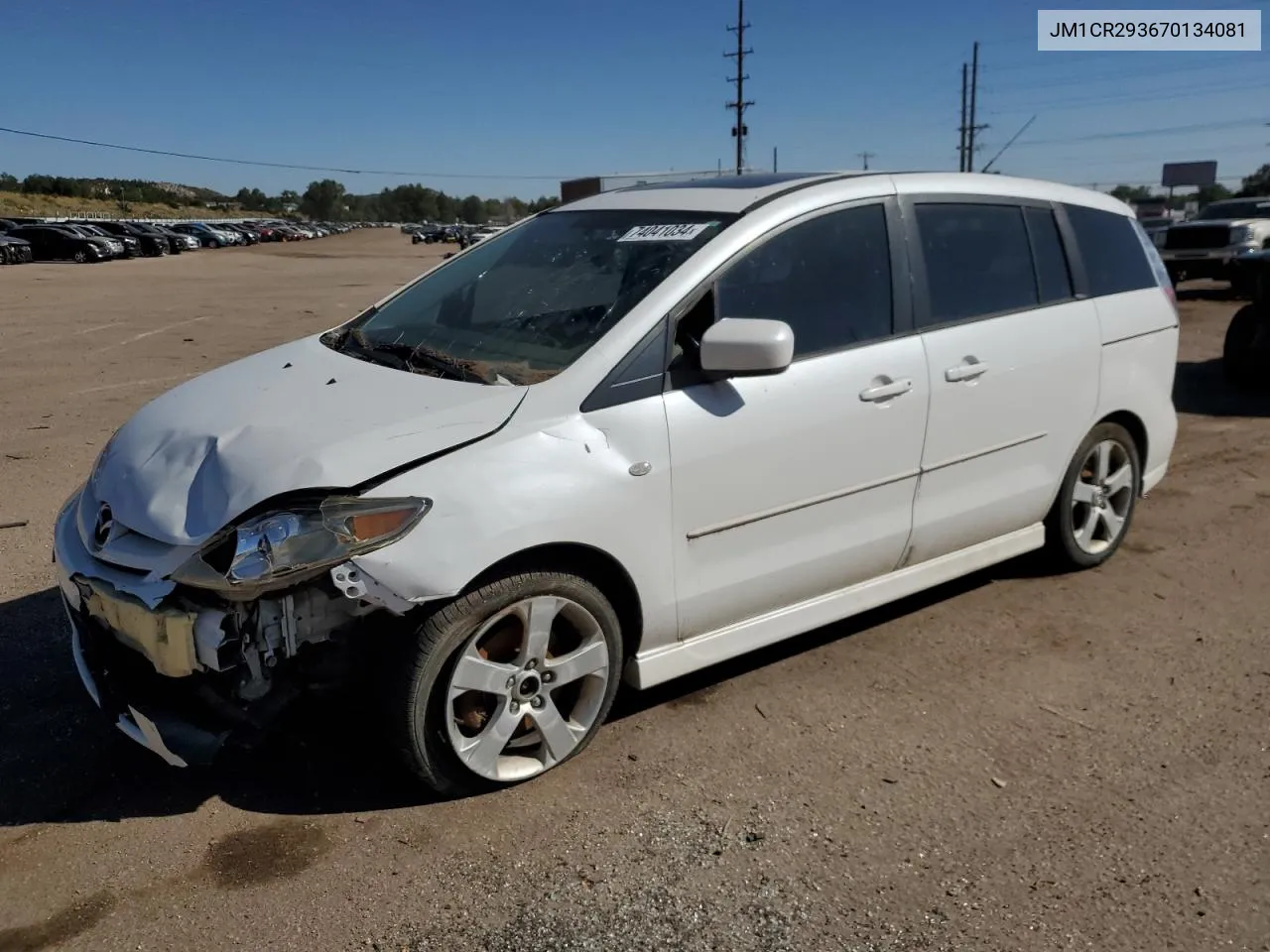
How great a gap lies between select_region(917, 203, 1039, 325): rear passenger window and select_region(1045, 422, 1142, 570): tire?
0.83 m

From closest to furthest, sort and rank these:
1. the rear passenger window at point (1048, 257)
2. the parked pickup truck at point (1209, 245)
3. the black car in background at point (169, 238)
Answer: the rear passenger window at point (1048, 257) → the parked pickup truck at point (1209, 245) → the black car in background at point (169, 238)

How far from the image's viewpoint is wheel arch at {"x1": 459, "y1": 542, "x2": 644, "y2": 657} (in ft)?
9.73

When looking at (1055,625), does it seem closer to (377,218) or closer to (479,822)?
(479,822)

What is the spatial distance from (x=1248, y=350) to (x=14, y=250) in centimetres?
3958

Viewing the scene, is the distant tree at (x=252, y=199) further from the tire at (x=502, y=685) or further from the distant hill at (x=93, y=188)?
the tire at (x=502, y=685)

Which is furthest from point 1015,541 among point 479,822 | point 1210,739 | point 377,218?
point 377,218

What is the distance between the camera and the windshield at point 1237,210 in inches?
864

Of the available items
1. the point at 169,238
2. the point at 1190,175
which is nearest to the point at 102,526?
the point at 169,238

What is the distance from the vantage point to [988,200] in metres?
4.36

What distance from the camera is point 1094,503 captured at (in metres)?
4.88

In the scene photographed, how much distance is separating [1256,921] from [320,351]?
3.47 m

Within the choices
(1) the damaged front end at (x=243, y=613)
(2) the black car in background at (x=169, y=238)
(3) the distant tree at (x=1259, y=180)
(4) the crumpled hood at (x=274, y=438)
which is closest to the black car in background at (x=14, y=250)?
(2) the black car in background at (x=169, y=238)

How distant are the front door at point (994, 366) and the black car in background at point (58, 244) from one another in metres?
43.7

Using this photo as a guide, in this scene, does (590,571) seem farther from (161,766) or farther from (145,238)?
(145,238)
